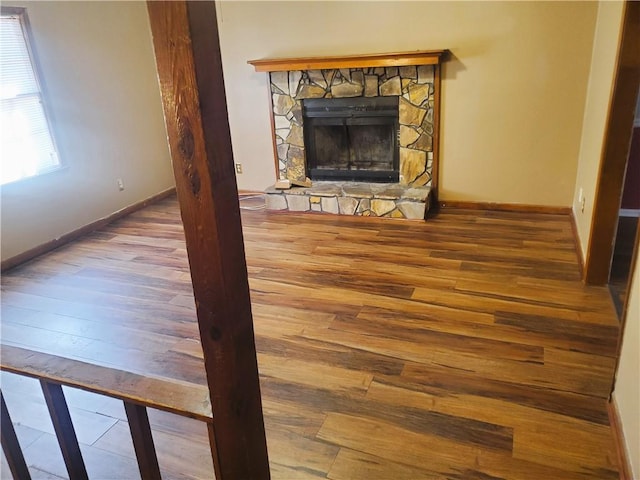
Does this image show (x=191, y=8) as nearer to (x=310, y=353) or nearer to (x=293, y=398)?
(x=293, y=398)

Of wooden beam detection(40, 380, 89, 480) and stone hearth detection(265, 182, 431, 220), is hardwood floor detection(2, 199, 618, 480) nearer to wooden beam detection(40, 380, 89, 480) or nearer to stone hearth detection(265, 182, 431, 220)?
stone hearth detection(265, 182, 431, 220)

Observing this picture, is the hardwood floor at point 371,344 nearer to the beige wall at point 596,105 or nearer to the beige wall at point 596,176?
the beige wall at point 596,176

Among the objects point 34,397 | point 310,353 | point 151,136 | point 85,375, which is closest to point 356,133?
point 151,136

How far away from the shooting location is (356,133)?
481 cm

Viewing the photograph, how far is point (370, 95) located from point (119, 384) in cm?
387

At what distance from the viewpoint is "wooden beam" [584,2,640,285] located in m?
2.63

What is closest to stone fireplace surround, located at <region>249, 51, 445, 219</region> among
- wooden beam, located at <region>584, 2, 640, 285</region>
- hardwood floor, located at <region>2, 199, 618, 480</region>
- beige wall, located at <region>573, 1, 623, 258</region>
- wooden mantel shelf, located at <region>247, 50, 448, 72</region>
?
wooden mantel shelf, located at <region>247, 50, 448, 72</region>

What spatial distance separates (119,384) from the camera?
112cm

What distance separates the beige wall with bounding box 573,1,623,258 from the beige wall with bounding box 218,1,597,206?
0.19 m

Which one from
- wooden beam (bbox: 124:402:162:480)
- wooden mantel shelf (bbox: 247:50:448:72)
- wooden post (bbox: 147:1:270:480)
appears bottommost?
wooden beam (bbox: 124:402:162:480)

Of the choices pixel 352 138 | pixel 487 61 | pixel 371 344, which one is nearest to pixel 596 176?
pixel 487 61

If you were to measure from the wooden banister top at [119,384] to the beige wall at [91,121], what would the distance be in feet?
10.4

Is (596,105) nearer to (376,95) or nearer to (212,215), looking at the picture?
(376,95)

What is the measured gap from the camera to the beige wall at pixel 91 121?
4.04 meters
